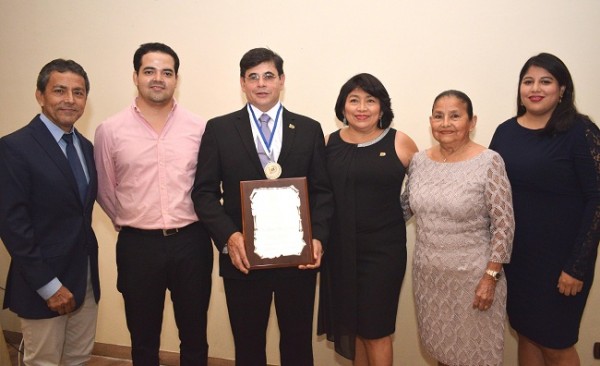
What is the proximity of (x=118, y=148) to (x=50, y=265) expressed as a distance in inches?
25.5

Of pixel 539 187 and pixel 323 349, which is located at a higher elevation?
pixel 539 187

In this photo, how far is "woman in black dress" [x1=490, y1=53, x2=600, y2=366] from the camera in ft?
6.61

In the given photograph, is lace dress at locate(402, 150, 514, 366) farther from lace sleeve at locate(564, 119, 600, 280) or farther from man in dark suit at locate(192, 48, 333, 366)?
man in dark suit at locate(192, 48, 333, 366)

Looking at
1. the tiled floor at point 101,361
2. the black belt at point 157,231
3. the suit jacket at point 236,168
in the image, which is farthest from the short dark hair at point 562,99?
the tiled floor at point 101,361

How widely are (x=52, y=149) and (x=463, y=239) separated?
→ 2.00m

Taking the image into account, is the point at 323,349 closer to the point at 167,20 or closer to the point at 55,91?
the point at 55,91

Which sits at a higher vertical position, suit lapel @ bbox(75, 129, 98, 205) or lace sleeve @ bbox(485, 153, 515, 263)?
suit lapel @ bbox(75, 129, 98, 205)

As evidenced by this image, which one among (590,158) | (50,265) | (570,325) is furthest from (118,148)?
(570,325)

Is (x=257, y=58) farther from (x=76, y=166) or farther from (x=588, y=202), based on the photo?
(x=588, y=202)

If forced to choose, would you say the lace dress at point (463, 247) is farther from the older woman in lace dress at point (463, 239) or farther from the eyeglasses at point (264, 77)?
the eyeglasses at point (264, 77)

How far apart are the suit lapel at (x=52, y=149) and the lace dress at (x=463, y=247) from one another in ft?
5.51

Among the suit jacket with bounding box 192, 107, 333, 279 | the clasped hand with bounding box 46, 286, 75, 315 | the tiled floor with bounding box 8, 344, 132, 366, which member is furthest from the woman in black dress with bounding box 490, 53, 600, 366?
the tiled floor with bounding box 8, 344, 132, 366

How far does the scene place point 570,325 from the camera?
2119mm

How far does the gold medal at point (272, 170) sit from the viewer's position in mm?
2080
